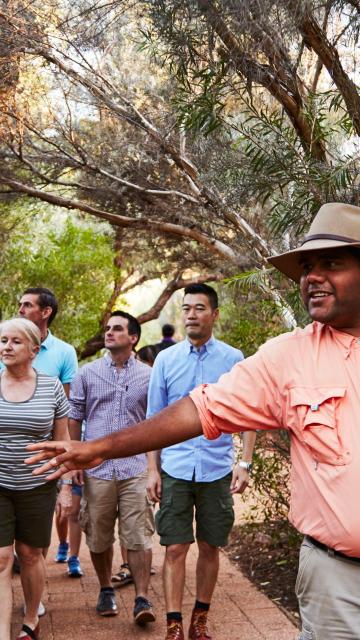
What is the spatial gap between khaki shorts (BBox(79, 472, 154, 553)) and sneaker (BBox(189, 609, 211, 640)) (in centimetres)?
70

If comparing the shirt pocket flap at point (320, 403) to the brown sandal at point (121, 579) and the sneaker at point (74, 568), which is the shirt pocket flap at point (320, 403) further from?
the sneaker at point (74, 568)

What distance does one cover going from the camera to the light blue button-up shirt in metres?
5.83

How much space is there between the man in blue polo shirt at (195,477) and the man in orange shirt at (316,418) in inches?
109

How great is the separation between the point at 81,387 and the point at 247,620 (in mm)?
2096

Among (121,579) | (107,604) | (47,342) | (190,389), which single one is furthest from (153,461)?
(121,579)

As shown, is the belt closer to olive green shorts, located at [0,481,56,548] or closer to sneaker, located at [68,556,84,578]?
olive green shorts, located at [0,481,56,548]

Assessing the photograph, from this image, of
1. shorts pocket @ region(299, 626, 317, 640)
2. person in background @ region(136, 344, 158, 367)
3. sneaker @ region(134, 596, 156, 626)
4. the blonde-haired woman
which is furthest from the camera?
person in background @ region(136, 344, 158, 367)

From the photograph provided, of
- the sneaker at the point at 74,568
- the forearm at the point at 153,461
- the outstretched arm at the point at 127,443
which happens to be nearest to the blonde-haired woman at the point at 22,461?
the forearm at the point at 153,461

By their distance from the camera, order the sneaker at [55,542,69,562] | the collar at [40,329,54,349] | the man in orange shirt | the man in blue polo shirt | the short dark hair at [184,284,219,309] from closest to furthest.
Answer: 1. the man in orange shirt
2. the man in blue polo shirt
3. the short dark hair at [184,284,219,309]
4. the collar at [40,329,54,349]
5. the sneaker at [55,542,69,562]

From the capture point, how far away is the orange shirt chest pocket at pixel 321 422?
2.79 metres

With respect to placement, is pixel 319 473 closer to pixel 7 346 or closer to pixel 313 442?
pixel 313 442

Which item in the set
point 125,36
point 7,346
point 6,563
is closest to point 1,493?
point 6,563

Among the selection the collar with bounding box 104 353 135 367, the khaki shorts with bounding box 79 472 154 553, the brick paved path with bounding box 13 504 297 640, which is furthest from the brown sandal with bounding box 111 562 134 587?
the collar with bounding box 104 353 135 367

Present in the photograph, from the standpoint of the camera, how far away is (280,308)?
679 centimetres
